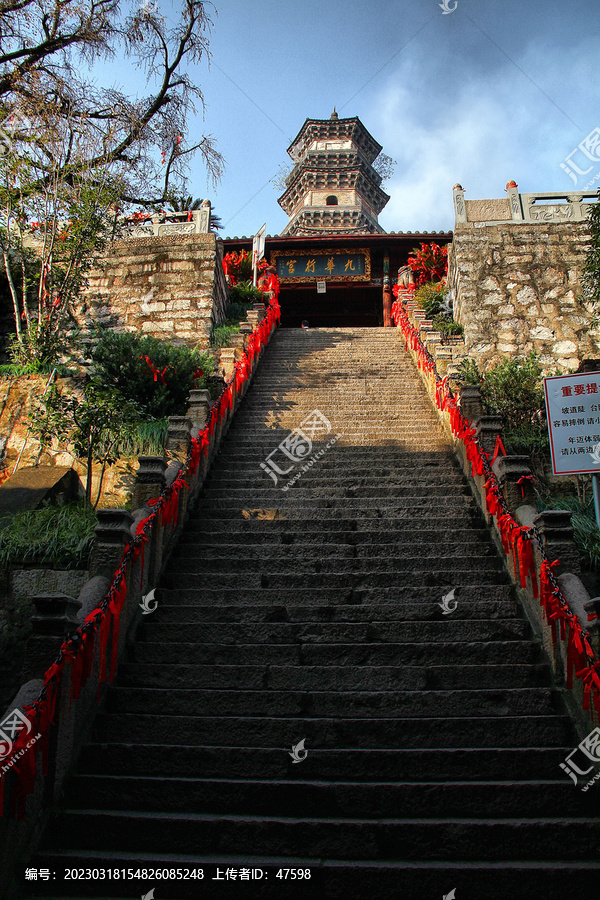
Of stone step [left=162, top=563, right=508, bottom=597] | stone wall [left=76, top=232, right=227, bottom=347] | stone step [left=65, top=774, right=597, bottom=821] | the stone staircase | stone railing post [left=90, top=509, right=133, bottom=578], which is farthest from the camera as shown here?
stone wall [left=76, top=232, right=227, bottom=347]

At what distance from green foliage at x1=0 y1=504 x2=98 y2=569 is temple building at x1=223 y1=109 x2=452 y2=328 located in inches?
472

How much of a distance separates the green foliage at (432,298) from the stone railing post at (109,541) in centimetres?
996

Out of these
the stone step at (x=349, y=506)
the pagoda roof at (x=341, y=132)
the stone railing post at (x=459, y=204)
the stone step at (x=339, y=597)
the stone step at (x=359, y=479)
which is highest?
the pagoda roof at (x=341, y=132)

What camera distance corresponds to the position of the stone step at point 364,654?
4.25m

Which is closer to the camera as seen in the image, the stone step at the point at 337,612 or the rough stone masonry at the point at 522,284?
the stone step at the point at 337,612

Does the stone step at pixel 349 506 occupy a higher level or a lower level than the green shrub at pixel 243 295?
lower

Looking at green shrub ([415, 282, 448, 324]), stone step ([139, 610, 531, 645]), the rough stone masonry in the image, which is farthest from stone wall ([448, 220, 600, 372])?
stone step ([139, 610, 531, 645])

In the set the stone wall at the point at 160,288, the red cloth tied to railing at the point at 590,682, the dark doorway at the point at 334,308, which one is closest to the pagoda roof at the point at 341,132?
the dark doorway at the point at 334,308

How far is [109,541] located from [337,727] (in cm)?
201

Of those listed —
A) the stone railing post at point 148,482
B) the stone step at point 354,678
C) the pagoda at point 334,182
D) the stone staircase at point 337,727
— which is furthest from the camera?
the pagoda at point 334,182

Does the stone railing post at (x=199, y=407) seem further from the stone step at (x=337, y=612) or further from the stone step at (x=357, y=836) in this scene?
the stone step at (x=357, y=836)

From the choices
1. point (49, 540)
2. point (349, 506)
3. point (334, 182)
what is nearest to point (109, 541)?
point (49, 540)

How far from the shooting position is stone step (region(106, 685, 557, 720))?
12.6ft

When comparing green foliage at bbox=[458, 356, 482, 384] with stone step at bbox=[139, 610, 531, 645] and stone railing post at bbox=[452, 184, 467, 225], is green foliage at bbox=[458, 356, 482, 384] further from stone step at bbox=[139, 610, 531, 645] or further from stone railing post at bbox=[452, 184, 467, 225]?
stone step at bbox=[139, 610, 531, 645]
